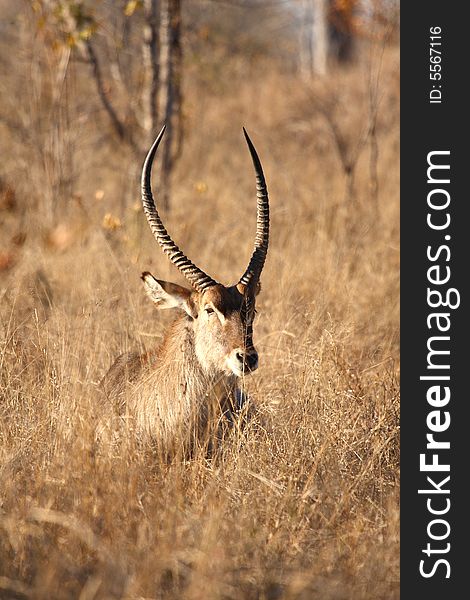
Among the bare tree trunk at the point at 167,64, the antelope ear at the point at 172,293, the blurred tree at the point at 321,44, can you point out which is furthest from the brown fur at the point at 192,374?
the blurred tree at the point at 321,44

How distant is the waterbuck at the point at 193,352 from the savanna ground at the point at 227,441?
0.24 metres

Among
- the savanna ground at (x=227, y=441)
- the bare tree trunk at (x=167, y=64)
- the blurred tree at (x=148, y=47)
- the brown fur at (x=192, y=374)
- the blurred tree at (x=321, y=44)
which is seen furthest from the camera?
the blurred tree at (x=321, y=44)

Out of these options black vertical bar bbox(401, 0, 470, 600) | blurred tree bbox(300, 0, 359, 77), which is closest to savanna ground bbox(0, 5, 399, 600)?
black vertical bar bbox(401, 0, 470, 600)

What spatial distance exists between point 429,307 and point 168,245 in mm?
1587

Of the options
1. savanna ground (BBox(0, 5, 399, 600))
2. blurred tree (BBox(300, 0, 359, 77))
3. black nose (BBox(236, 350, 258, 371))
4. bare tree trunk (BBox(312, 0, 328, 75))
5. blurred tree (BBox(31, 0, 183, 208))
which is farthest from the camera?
bare tree trunk (BBox(312, 0, 328, 75))

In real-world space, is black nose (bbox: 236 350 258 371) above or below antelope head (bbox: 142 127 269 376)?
below

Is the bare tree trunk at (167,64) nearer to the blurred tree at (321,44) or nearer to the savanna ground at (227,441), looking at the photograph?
the savanna ground at (227,441)

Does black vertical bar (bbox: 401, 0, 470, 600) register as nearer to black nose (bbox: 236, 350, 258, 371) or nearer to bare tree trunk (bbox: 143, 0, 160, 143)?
black nose (bbox: 236, 350, 258, 371)

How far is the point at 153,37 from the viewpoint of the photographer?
9570 millimetres

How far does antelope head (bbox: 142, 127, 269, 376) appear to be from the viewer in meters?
4.95

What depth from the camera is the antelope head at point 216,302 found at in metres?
4.95

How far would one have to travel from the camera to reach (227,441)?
5098 mm

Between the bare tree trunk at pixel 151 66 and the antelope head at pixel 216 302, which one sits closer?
the antelope head at pixel 216 302

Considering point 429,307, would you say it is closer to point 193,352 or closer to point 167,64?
point 193,352
